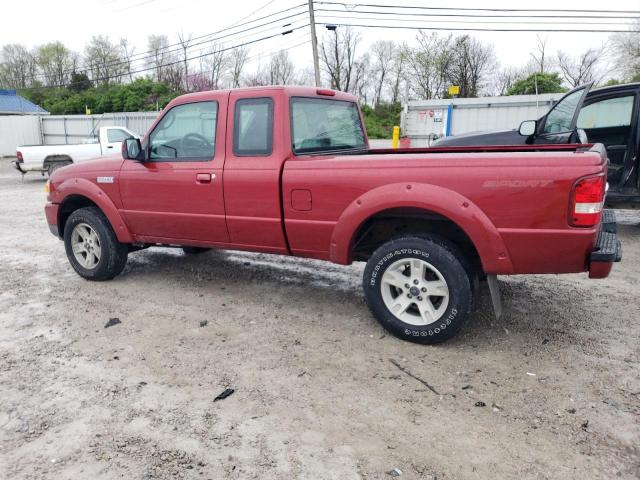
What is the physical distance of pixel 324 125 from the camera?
185 inches

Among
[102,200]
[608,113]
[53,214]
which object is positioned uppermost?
[608,113]

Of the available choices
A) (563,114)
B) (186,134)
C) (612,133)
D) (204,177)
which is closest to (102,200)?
(186,134)

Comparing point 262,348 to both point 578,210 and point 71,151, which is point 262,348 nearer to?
point 578,210

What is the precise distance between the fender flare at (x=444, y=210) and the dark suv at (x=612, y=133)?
3373 millimetres

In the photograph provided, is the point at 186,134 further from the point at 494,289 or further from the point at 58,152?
the point at 58,152

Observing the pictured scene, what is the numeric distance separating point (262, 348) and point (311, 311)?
87 centimetres

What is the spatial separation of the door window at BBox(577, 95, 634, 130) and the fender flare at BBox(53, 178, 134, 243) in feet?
22.8

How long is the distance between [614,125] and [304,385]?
701 centimetres

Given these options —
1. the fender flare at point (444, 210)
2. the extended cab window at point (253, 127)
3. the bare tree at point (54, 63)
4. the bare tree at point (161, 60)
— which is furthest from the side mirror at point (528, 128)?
the bare tree at point (54, 63)

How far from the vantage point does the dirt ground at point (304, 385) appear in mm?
2506

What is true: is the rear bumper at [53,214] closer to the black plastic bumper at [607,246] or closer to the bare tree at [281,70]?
the black plastic bumper at [607,246]

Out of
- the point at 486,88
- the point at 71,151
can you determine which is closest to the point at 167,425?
the point at 71,151

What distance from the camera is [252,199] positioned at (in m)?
4.30

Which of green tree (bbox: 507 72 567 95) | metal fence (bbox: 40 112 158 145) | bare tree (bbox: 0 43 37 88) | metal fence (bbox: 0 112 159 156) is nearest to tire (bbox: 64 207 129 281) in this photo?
metal fence (bbox: 40 112 158 145)
